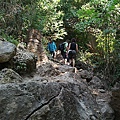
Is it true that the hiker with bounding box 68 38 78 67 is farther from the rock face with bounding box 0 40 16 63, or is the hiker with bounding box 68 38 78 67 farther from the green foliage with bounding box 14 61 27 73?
the rock face with bounding box 0 40 16 63

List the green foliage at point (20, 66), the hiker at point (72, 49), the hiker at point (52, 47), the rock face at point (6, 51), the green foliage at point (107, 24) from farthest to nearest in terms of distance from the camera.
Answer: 1. the hiker at point (52, 47)
2. the hiker at point (72, 49)
3. the green foliage at point (107, 24)
4. the green foliage at point (20, 66)
5. the rock face at point (6, 51)

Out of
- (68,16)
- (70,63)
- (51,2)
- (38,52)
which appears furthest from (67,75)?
(68,16)

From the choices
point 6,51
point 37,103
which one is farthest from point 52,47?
point 37,103

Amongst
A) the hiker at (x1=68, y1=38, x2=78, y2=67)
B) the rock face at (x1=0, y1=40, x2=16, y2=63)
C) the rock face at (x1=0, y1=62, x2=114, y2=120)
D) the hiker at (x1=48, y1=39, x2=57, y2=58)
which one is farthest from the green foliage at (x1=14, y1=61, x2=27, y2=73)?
the hiker at (x1=48, y1=39, x2=57, y2=58)

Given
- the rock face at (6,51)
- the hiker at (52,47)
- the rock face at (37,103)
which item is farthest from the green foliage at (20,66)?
the hiker at (52,47)

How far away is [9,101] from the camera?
10.8 ft

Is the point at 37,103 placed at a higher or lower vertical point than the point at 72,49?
higher

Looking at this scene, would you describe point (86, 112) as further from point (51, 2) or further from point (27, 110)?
point (51, 2)

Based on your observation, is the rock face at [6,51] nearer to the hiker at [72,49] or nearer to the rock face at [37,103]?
the rock face at [37,103]

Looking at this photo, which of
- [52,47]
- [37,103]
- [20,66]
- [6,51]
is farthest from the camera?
[52,47]

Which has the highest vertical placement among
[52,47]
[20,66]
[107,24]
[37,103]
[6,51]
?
[107,24]

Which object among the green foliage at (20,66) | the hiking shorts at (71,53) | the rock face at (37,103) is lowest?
the hiking shorts at (71,53)

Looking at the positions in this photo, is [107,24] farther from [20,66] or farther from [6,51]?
[6,51]

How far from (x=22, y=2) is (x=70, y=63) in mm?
4367
